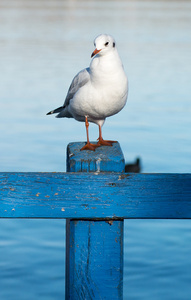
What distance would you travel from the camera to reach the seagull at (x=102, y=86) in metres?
4.36

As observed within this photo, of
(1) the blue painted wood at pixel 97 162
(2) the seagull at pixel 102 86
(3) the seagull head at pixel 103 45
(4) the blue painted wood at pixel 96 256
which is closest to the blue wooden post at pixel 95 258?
(4) the blue painted wood at pixel 96 256

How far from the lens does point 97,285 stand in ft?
9.86

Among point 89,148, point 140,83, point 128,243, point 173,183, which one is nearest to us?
point 173,183

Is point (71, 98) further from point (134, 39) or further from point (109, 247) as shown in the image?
point (134, 39)

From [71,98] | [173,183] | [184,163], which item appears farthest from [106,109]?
[184,163]

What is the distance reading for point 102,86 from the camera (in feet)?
14.5

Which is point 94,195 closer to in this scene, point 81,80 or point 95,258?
point 95,258

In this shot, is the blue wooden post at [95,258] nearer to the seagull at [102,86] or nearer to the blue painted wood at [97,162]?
the blue painted wood at [97,162]

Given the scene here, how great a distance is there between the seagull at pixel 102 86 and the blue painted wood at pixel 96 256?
131 centimetres

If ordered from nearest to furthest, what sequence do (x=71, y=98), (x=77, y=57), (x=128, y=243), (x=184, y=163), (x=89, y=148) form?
(x=89, y=148) < (x=71, y=98) < (x=128, y=243) < (x=184, y=163) < (x=77, y=57)

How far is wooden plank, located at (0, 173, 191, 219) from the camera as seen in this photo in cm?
293

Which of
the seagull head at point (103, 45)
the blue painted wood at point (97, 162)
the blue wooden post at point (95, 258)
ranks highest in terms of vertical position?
the seagull head at point (103, 45)

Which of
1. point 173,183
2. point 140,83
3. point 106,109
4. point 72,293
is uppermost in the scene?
point 140,83

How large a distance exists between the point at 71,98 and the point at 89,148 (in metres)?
1.70
